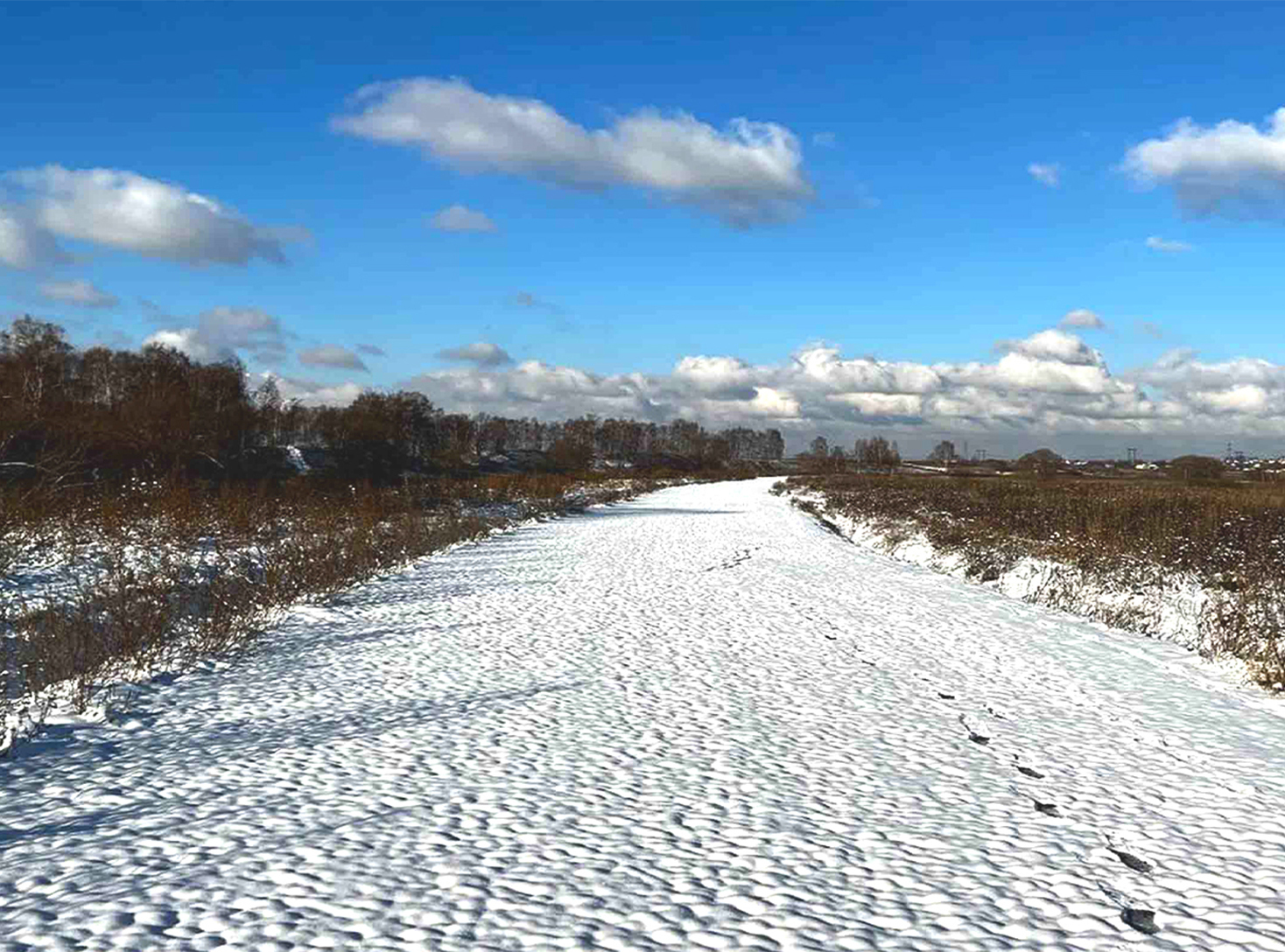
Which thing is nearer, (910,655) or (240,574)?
(910,655)

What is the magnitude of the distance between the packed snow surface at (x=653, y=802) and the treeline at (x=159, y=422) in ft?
24.0

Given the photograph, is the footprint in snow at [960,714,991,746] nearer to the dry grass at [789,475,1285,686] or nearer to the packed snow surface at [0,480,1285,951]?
the packed snow surface at [0,480,1285,951]

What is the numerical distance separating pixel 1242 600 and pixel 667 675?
9.49 m

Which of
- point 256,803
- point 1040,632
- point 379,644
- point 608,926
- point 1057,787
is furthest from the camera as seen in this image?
point 1040,632

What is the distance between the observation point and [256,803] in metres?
5.97

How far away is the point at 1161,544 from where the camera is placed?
20297 mm

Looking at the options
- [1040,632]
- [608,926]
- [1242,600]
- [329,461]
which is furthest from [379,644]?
[329,461]

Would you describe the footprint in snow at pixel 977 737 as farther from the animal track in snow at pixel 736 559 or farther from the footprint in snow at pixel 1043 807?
the animal track in snow at pixel 736 559

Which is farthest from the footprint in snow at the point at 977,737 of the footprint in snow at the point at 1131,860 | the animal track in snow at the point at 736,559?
the animal track in snow at the point at 736,559

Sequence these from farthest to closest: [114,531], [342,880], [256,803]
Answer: [114,531] < [256,803] < [342,880]

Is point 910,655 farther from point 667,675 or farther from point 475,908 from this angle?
point 475,908

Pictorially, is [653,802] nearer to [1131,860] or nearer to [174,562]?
[1131,860]

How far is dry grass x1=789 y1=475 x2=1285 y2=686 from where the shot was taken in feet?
42.2

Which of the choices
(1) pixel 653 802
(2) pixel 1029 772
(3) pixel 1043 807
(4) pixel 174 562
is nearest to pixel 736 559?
(4) pixel 174 562
